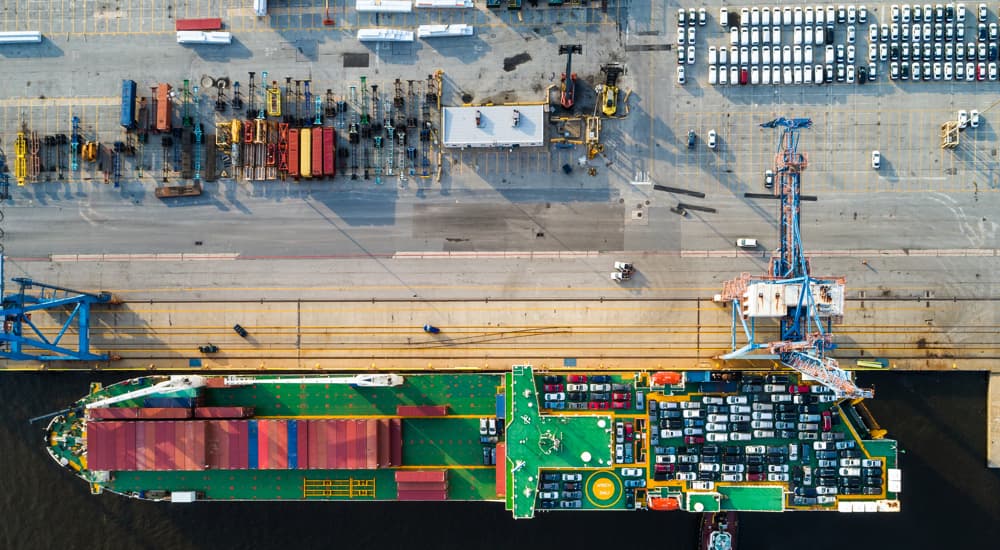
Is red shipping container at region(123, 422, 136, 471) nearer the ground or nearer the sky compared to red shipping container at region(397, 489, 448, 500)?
nearer the sky

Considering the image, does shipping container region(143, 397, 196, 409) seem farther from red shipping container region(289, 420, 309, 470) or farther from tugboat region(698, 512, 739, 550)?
tugboat region(698, 512, 739, 550)

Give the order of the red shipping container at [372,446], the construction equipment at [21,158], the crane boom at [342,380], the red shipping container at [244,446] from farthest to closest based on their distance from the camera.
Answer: the construction equipment at [21,158]
the red shipping container at [244,446]
the red shipping container at [372,446]
the crane boom at [342,380]

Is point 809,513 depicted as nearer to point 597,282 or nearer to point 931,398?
point 931,398

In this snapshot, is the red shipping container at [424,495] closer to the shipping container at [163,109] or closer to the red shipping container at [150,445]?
the red shipping container at [150,445]

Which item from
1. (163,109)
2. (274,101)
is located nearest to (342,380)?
(274,101)

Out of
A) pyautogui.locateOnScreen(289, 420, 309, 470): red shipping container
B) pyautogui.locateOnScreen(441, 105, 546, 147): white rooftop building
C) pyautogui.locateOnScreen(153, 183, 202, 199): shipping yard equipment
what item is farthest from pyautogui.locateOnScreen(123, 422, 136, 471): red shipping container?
pyautogui.locateOnScreen(441, 105, 546, 147): white rooftop building

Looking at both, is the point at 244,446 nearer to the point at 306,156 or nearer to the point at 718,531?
the point at 306,156

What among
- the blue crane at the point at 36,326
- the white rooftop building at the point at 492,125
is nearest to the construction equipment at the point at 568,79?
the white rooftop building at the point at 492,125
